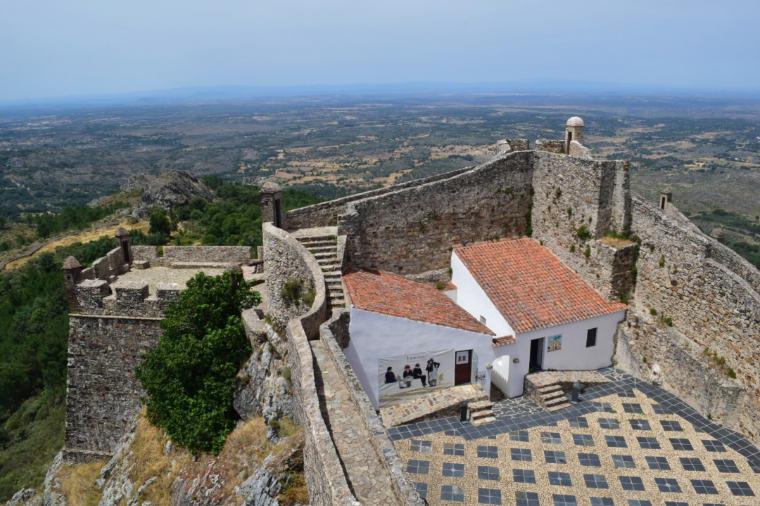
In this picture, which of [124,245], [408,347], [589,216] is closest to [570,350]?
[589,216]

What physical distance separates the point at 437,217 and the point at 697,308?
6.86 meters

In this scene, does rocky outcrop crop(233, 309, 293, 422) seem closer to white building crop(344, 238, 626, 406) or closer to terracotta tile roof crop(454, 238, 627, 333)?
white building crop(344, 238, 626, 406)

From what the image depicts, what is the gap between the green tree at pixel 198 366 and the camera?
13492 mm

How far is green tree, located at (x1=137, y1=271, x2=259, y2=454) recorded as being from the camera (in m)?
13.5

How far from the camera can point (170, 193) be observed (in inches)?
1501

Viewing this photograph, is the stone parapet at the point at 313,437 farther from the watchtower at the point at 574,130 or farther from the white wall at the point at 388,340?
the watchtower at the point at 574,130

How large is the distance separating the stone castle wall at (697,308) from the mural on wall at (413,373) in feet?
16.5

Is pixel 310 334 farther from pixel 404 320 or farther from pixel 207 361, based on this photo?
pixel 207 361

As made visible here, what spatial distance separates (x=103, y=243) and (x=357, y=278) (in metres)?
23.7

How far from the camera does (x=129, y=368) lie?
54.1ft

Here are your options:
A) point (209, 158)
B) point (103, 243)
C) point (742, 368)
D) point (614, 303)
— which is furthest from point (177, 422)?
point (209, 158)

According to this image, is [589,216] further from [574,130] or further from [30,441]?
[30,441]

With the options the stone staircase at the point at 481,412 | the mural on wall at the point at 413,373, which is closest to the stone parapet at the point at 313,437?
the mural on wall at the point at 413,373

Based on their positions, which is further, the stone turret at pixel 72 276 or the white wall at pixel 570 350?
the stone turret at pixel 72 276
